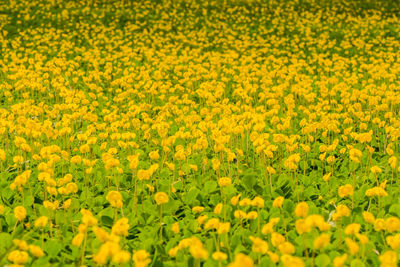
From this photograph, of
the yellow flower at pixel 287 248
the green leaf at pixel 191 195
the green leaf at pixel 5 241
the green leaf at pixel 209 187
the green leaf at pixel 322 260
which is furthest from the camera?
the green leaf at pixel 209 187

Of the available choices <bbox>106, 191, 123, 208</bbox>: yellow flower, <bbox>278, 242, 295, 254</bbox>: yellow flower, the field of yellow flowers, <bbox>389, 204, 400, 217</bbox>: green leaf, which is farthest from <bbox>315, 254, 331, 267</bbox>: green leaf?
<bbox>106, 191, 123, 208</bbox>: yellow flower

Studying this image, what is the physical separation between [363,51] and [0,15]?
10.4 meters

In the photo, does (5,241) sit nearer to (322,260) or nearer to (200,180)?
(200,180)

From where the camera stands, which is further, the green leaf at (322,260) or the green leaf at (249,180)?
the green leaf at (249,180)

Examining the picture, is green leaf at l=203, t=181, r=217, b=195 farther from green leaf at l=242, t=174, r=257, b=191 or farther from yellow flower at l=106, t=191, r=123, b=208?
yellow flower at l=106, t=191, r=123, b=208

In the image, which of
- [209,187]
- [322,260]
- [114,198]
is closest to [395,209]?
[322,260]

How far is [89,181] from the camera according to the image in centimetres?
349

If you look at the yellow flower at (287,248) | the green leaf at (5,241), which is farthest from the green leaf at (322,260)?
the green leaf at (5,241)

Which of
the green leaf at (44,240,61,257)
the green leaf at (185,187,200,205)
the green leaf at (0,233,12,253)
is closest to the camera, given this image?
the green leaf at (44,240,61,257)

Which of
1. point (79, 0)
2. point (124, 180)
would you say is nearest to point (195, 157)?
point (124, 180)

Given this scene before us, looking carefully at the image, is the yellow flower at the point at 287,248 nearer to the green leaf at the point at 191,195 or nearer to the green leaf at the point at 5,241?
the green leaf at the point at 191,195

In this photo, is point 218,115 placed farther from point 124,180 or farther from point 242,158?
point 124,180

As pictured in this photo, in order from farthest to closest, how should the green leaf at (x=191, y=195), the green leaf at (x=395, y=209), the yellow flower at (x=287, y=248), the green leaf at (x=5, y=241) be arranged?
the green leaf at (x=191, y=195)
the green leaf at (x=395, y=209)
the green leaf at (x=5, y=241)
the yellow flower at (x=287, y=248)

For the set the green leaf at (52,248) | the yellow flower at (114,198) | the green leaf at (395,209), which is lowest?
the green leaf at (395,209)
